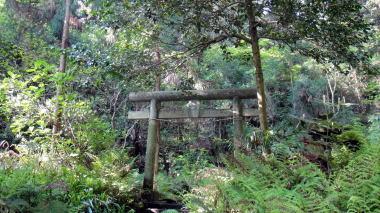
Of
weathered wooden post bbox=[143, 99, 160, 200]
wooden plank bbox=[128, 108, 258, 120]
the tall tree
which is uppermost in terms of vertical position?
the tall tree

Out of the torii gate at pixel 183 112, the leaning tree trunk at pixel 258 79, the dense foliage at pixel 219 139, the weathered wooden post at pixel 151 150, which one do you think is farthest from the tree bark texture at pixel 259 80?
the weathered wooden post at pixel 151 150

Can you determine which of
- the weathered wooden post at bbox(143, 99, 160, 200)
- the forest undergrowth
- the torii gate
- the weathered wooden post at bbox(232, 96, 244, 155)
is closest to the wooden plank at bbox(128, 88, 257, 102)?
the torii gate

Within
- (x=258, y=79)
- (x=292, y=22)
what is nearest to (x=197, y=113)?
(x=258, y=79)

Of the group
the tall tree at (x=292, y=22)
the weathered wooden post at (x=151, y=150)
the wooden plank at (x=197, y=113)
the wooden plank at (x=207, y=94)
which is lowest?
the weathered wooden post at (x=151, y=150)

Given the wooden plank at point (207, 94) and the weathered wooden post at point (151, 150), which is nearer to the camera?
the wooden plank at point (207, 94)

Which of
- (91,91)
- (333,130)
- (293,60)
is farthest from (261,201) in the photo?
(293,60)

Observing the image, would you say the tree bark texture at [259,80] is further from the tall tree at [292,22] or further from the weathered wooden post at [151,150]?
the weathered wooden post at [151,150]

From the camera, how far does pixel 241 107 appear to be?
630 centimetres

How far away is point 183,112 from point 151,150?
1063 millimetres

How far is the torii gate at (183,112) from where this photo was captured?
6.19m

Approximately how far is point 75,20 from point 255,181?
12.1 m

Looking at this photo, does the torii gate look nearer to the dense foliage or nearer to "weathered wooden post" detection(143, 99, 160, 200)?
"weathered wooden post" detection(143, 99, 160, 200)

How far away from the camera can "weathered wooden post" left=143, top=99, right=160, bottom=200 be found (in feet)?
20.7

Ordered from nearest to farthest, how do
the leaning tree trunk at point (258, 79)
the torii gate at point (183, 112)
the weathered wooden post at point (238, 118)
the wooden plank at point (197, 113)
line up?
the leaning tree trunk at point (258, 79) → the weathered wooden post at point (238, 118) → the torii gate at point (183, 112) → the wooden plank at point (197, 113)
